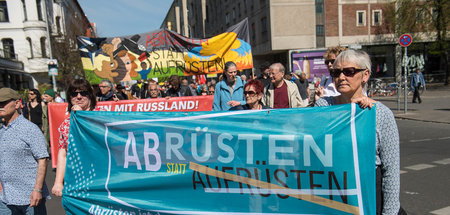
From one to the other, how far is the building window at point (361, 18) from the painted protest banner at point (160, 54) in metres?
26.0

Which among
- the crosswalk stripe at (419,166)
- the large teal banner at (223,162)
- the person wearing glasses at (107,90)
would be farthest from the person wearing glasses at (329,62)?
the person wearing glasses at (107,90)

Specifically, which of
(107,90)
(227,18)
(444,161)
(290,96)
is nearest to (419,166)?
(444,161)

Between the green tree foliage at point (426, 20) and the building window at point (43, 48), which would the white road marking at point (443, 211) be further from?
the building window at point (43, 48)

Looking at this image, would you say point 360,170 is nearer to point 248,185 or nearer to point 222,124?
point 248,185

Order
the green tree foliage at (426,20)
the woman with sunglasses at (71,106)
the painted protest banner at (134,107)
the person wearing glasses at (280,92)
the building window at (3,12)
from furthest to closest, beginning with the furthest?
the building window at (3,12), the green tree foliage at (426,20), the painted protest banner at (134,107), the person wearing glasses at (280,92), the woman with sunglasses at (71,106)

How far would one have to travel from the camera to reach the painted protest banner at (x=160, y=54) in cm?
703

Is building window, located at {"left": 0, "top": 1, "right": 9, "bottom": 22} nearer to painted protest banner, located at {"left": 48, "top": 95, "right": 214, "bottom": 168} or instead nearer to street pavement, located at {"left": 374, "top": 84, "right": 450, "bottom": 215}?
painted protest banner, located at {"left": 48, "top": 95, "right": 214, "bottom": 168}

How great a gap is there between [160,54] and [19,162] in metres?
4.69

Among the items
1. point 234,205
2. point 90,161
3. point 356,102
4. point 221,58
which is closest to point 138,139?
point 90,161

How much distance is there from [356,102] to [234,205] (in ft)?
4.01

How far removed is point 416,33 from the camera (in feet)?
92.2

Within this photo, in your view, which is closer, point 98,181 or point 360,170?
point 360,170

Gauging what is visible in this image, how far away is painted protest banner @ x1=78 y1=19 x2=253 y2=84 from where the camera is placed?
7.03m

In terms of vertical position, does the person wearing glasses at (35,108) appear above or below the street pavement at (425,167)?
above
